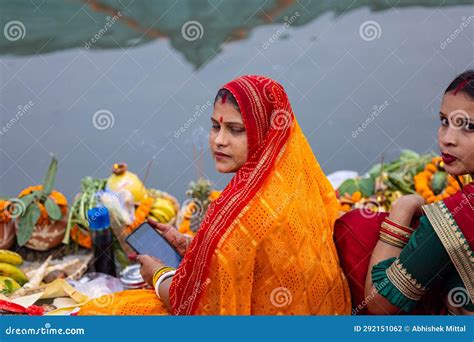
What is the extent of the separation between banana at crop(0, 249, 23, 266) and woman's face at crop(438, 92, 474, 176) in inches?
95.3

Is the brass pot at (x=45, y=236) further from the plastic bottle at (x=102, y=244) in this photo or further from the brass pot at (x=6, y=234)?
the plastic bottle at (x=102, y=244)

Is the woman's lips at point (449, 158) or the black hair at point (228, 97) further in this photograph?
the black hair at point (228, 97)

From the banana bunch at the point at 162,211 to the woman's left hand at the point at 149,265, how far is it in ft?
4.09

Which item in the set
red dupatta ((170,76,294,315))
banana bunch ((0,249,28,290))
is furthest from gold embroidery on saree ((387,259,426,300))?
banana bunch ((0,249,28,290))

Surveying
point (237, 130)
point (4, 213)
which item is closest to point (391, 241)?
point (237, 130)

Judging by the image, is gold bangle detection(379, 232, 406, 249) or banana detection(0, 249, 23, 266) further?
banana detection(0, 249, 23, 266)

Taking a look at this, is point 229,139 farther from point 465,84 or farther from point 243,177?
point 465,84

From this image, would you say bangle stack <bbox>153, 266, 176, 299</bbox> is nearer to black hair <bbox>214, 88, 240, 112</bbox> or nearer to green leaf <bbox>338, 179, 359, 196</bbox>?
black hair <bbox>214, 88, 240, 112</bbox>

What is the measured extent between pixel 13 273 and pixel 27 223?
36cm

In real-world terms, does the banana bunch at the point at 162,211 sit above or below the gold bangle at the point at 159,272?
above

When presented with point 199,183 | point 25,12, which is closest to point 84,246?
point 199,183

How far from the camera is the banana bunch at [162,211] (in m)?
3.83

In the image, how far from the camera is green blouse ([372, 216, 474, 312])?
1.89 m

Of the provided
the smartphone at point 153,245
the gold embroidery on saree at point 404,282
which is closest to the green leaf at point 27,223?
the smartphone at point 153,245
